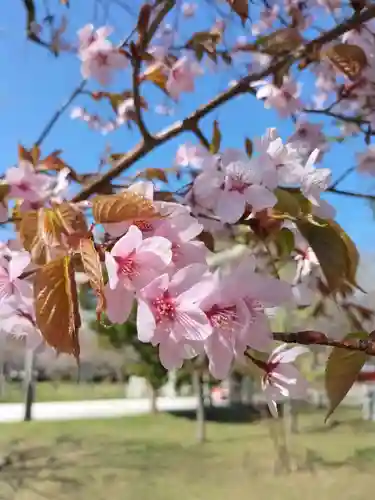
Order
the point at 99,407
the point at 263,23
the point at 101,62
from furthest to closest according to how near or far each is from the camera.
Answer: the point at 99,407, the point at 263,23, the point at 101,62

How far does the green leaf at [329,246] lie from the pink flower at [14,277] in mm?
122

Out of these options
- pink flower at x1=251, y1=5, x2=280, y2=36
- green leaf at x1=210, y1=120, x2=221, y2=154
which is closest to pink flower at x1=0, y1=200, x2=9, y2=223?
green leaf at x1=210, y1=120, x2=221, y2=154

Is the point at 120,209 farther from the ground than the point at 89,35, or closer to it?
closer to it

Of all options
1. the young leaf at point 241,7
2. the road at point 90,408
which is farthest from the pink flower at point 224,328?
the road at point 90,408

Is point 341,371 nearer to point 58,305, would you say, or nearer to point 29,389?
Result: point 58,305

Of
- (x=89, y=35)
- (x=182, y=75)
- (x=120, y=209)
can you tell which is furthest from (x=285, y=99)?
(x=120, y=209)

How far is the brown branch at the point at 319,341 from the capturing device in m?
0.19

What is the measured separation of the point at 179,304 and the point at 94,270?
0.03m

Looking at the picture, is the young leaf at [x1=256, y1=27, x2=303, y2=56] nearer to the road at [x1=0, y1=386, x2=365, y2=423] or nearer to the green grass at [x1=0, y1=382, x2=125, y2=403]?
the road at [x1=0, y1=386, x2=365, y2=423]

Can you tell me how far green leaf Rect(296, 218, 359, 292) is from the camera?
9.8 inches

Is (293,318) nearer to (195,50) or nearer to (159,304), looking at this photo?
(195,50)

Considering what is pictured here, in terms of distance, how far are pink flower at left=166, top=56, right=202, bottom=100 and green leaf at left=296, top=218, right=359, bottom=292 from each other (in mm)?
353

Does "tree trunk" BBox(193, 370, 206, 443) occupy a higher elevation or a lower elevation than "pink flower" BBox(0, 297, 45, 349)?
lower

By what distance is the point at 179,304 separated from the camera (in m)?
0.17
